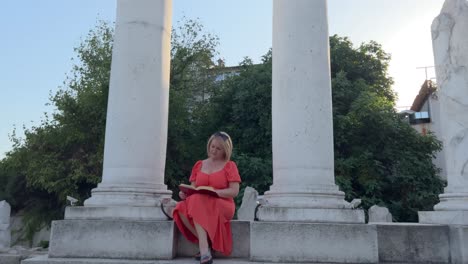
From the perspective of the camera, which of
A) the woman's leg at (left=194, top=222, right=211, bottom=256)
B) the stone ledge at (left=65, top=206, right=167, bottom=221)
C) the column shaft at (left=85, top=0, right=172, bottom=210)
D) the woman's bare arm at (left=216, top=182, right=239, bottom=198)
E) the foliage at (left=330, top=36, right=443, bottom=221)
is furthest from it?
the foliage at (left=330, top=36, right=443, bottom=221)

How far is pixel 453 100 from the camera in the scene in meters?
13.7

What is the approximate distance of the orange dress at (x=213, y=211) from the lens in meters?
9.90

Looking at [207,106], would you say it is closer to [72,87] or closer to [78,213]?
[72,87]

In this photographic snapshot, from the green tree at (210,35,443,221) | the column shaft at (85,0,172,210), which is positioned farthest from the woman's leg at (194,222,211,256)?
the green tree at (210,35,443,221)

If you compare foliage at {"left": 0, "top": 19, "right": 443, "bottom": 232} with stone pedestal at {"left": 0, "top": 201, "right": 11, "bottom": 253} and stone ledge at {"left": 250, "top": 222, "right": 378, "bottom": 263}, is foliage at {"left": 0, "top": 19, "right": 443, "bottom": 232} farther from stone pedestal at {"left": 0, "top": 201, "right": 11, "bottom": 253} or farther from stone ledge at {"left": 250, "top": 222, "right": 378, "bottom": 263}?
stone ledge at {"left": 250, "top": 222, "right": 378, "bottom": 263}

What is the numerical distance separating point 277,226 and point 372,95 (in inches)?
1323

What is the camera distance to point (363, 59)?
167 ft

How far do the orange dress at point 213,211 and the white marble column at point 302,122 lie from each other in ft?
3.55

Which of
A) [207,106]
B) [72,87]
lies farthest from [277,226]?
[72,87]

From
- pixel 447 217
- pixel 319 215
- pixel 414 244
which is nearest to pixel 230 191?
pixel 319 215

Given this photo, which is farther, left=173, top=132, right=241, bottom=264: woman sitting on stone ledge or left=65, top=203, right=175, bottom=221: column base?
left=65, top=203, right=175, bottom=221: column base

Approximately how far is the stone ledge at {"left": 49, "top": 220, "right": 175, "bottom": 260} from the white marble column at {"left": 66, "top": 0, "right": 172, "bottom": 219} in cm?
50

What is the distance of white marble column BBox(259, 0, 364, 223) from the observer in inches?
420

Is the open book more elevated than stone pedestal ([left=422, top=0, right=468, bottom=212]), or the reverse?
stone pedestal ([left=422, top=0, right=468, bottom=212])
